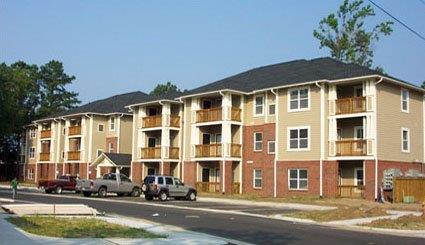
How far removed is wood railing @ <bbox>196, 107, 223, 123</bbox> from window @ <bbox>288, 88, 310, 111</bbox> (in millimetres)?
6390

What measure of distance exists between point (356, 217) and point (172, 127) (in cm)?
3026

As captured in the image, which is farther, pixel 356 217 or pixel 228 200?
pixel 228 200

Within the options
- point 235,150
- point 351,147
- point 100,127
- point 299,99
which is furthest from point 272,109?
point 100,127

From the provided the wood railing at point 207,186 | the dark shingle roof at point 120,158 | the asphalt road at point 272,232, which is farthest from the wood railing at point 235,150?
the asphalt road at point 272,232

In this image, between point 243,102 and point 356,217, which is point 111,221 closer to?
point 356,217

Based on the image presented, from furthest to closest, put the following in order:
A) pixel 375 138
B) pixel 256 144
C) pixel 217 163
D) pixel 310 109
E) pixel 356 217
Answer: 1. pixel 217 163
2. pixel 256 144
3. pixel 310 109
4. pixel 375 138
5. pixel 356 217

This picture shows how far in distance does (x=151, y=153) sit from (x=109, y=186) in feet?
36.6

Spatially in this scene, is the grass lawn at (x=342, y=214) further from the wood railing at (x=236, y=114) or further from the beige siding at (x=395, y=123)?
the wood railing at (x=236, y=114)

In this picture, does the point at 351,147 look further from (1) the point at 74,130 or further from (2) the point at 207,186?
(1) the point at 74,130

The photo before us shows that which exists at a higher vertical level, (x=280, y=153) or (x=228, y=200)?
(x=280, y=153)

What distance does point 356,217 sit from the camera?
84.8 feet

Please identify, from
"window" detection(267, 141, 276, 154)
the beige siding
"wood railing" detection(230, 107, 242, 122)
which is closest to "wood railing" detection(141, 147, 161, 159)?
"wood railing" detection(230, 107, 242, 122)

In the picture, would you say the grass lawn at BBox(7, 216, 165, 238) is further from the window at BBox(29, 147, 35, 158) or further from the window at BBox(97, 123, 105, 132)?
the window at BBox(29, 147, 35, 158)

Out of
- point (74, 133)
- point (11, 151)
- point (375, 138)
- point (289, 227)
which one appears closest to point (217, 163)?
point (375, 138)
